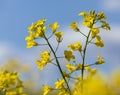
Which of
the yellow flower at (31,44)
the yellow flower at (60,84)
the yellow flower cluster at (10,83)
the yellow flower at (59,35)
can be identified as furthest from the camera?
the yellow flower at (31,44)

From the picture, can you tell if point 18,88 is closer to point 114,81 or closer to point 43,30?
point 43,30

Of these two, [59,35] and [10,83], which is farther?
[59,35]

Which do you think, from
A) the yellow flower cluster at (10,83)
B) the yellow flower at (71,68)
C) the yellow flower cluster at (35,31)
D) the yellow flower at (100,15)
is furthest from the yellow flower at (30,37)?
the yellow flower cluster at (10,83)

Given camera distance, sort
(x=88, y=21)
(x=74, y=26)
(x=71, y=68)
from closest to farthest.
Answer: (x=71, y=68) → (x=88, y=21) → (x=74, y=26)

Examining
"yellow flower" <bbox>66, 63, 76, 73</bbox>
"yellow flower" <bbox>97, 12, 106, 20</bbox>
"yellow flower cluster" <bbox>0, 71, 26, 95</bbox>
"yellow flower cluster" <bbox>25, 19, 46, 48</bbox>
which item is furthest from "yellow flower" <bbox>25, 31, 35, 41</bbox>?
"yellow flower cluster" <bbox>0, 71, 26, 95</bbox>

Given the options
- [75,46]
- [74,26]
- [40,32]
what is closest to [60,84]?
[75,46]

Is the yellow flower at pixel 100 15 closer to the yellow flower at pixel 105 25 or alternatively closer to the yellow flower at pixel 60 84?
the yellow flower at pixel 105 25

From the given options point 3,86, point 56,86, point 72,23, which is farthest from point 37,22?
point 3,86

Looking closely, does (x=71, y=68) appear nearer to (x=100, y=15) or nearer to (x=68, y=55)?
(x=68, y=55)

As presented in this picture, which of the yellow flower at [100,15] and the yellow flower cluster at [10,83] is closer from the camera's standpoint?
the yellow flower cluster at [10,83]

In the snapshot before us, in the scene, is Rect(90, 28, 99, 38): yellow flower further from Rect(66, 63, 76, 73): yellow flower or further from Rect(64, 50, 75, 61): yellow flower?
Rect(66, 63, 76, 73): yellow flower

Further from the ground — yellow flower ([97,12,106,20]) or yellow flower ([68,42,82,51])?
yellow flower ([97,12,106,20])
